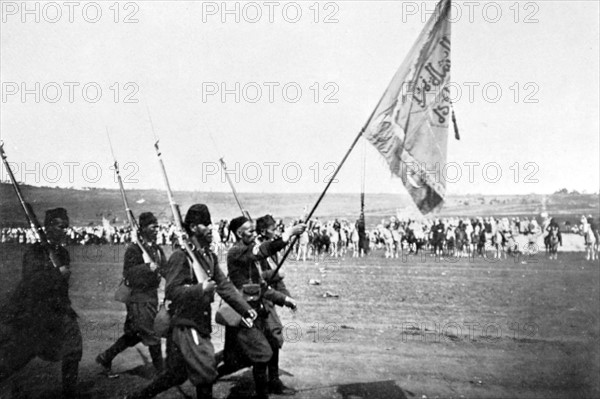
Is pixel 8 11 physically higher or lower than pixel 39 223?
higher

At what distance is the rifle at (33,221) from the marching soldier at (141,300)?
696 mm

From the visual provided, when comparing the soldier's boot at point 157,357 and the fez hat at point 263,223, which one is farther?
the soldier's boot at point 157,357

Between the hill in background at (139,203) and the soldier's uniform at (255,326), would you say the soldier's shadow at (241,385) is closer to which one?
the soldier's uniform at (255,326)

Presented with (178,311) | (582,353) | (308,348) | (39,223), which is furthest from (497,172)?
(39,223)

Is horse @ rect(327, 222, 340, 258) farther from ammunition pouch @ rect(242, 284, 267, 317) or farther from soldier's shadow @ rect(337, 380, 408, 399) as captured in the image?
ammunition pouch @ rect(242, 284, 267, 317)

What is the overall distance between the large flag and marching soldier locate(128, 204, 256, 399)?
207 centimetres

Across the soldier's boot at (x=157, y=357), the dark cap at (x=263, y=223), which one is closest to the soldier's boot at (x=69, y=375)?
the soldier's boot at (x=157, y=357)

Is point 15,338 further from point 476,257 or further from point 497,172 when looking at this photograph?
point 476,257

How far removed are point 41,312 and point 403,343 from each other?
14.0 ft

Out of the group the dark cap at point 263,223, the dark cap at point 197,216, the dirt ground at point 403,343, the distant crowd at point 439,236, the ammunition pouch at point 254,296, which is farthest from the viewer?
the distant crowd at point 439,236

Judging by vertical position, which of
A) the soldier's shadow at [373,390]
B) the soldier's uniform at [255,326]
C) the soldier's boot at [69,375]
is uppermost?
the soldier's uniform at [255,326]

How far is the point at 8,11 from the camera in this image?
598 centimetres

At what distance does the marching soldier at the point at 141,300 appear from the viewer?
5355 millimetres

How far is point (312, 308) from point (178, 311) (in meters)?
3.81
